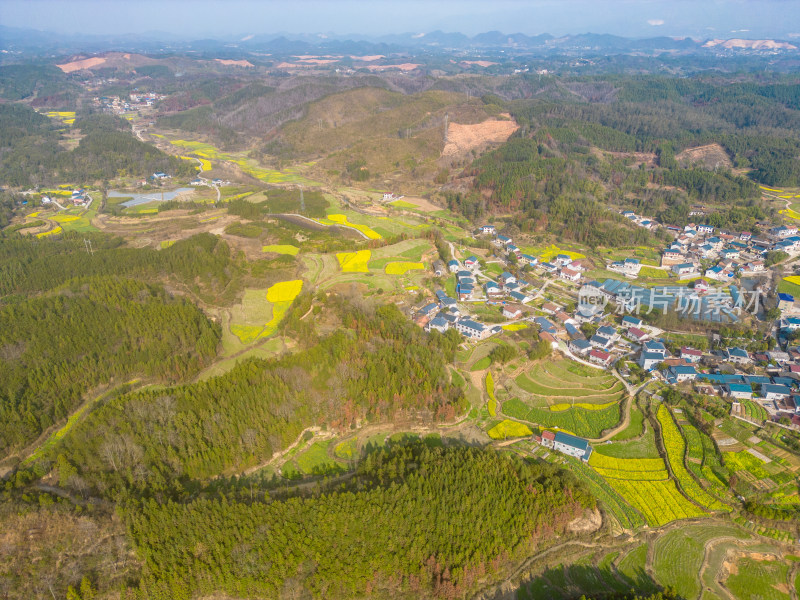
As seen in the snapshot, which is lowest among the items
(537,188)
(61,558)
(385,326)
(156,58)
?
(61,558)

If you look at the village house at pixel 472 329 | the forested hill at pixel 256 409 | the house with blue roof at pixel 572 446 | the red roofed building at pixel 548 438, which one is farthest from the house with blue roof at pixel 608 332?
the red roofed building at pixel 548 438

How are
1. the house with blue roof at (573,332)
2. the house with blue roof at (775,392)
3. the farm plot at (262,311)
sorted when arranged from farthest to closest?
the farm plot at (262,311), the house with blue roof at (573,332), the house with blue roof at (775,392)

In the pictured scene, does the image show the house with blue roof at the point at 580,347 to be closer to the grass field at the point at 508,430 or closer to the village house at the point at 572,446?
the grass field at the point at 508,430

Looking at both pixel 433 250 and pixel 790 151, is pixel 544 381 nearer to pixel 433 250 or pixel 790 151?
pixel 433 250

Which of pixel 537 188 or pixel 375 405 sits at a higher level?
pixel 537 188

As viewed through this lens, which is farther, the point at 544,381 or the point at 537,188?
the point at 537,188

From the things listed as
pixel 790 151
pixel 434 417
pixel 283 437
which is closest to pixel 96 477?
pixel 283 437

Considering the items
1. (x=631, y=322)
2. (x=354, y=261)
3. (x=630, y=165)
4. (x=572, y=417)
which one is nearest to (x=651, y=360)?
(x=631, y=322)
